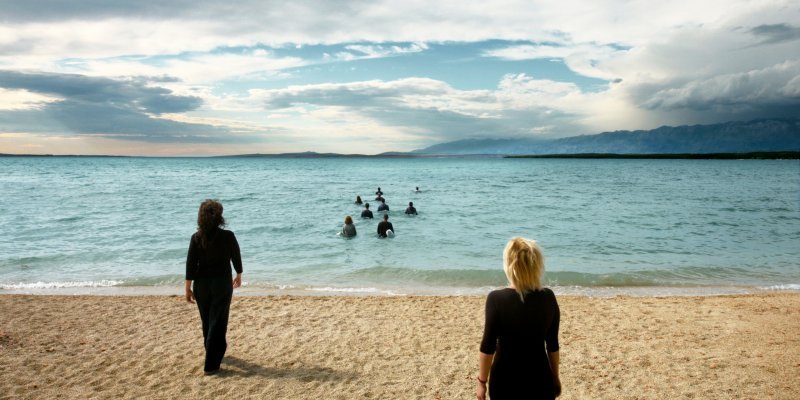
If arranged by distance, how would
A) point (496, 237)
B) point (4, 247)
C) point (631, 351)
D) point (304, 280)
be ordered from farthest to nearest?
point (496, 237)
point (4, 247)
point (304, 280)
point (631, 351)

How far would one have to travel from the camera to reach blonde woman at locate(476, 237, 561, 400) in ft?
10.2

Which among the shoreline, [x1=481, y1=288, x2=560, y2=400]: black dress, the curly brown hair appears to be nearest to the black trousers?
the curly brown hair

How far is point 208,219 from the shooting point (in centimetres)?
572

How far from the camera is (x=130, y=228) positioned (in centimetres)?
2227

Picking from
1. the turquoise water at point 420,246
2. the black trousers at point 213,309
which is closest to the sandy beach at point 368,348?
the black trousers at point 213,309

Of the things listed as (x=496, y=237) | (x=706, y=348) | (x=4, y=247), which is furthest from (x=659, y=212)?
(x=4, y=247)

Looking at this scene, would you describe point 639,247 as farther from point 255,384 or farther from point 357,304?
point 255,384

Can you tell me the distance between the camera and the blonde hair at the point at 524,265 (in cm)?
309

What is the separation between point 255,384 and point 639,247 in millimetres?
Answer: 15915

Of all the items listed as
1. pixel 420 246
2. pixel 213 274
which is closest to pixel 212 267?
pixel 213 274

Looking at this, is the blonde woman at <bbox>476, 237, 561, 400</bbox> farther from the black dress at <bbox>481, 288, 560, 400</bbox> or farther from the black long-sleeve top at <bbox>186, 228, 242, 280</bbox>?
the black long-sleeve top at <bbox>186, 228, 242, 280</bbox>

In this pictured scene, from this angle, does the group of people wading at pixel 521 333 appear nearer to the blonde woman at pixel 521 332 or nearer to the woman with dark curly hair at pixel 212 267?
the blonde woman at pixel 521 332

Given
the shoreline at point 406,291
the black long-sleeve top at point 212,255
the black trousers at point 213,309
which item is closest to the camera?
the black long-sleeve top at point 212,255

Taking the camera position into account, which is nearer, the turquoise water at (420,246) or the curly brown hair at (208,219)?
the curly brown hair at (208,219)
